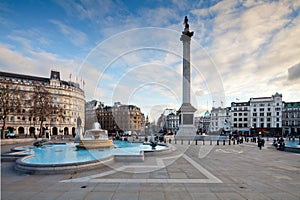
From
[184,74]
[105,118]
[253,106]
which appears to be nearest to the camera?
[184,74]

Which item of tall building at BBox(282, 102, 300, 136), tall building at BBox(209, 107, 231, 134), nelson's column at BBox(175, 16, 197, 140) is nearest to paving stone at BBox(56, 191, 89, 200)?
nelson's column at BBox(175, 16, 197, 140)

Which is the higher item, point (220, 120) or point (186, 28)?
point (186, 28)

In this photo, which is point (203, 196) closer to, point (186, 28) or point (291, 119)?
point (186, 28)

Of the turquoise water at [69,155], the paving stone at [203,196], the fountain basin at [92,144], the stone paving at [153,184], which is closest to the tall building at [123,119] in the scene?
the fountain basin at [92,144]

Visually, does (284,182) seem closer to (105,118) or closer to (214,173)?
(214,173)

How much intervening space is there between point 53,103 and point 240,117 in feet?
301

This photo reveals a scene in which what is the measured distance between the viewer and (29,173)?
39.3 feet

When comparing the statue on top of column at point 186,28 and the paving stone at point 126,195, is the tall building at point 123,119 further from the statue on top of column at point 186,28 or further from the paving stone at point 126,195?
the paving stone at point 126,195

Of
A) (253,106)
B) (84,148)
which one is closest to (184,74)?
(84,148)

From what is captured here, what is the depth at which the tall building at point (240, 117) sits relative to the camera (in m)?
96.2

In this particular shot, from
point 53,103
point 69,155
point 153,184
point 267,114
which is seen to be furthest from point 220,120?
point 153,184

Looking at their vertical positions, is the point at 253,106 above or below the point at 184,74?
below

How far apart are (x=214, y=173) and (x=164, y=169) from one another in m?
3.43

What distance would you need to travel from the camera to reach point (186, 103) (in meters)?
46.7
